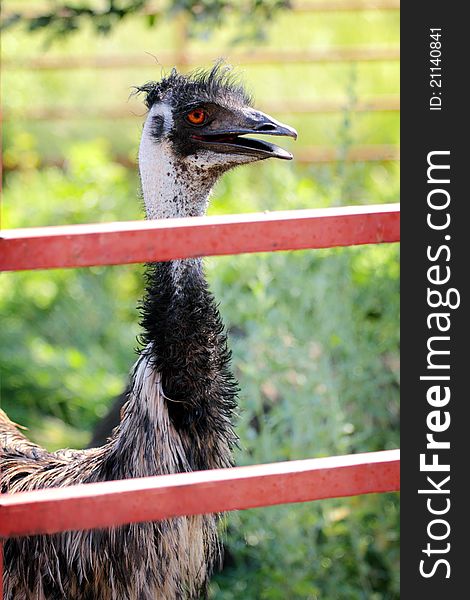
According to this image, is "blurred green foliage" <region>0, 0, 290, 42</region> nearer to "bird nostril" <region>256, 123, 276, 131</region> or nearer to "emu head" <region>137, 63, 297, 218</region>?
"emu head" <region>137, 63, 297, 218</region>

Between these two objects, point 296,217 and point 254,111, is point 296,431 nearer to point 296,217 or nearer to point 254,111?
point 254,111

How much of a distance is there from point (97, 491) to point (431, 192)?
0.95 meters

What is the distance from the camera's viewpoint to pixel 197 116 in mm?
3143

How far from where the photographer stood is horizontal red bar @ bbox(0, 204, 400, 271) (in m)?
2.11

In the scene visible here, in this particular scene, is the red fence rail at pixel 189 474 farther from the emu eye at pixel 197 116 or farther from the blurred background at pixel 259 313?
the blurred background at pixel 259 313

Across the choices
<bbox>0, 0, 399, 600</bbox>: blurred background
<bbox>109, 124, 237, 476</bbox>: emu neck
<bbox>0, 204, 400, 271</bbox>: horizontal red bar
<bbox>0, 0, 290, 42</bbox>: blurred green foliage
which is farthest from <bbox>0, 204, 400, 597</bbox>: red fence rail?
<bbox>0, 0, 290, 42</bbox>: blurred green foliage

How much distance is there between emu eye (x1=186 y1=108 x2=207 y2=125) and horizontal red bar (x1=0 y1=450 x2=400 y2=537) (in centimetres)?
116

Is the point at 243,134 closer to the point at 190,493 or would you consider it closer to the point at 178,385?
the point at 178,385

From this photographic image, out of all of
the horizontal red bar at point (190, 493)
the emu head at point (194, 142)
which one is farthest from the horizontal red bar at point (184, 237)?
the emu head at point (194, 142)

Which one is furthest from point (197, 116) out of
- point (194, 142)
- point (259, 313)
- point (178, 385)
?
point (259, 313)

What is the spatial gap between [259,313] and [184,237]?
206 centimetres

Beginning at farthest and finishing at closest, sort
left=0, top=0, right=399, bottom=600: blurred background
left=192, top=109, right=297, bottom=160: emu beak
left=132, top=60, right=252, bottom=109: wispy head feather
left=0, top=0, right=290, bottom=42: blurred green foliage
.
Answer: left=0, top=0, right=290, bottom=42: blurred green foliage
left=0, top=0, right=399, bottom=600: blurred background
left=132, top=60, right=252, bottom=109: wispy head feather
left=192, top=109, right=297, bottom=160: emu beak

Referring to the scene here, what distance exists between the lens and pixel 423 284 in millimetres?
2463

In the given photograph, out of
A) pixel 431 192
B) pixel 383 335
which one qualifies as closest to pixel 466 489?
pixel 431 192
